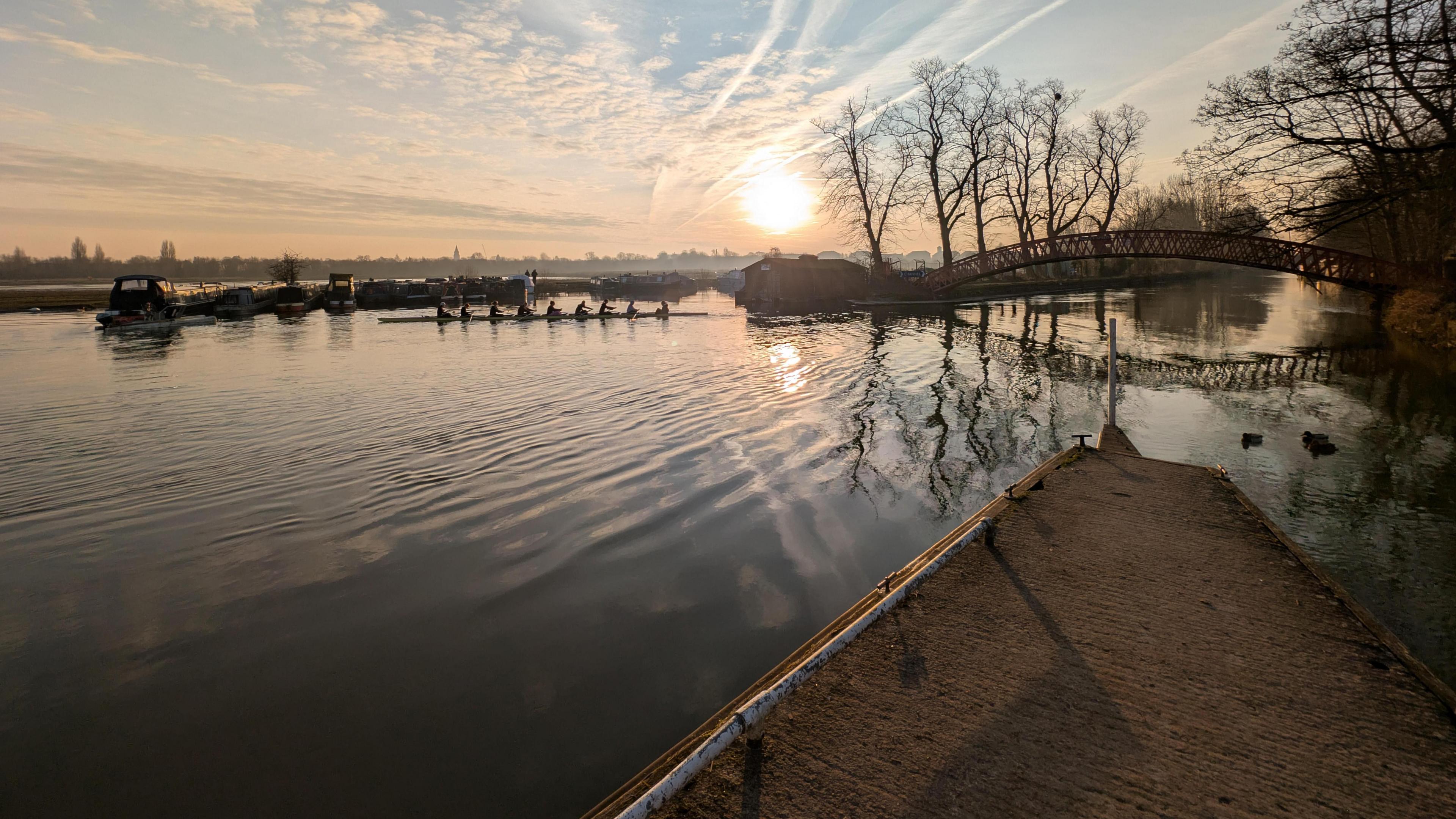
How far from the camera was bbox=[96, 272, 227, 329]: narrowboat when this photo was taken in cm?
3800

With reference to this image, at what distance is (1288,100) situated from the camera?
21906mm

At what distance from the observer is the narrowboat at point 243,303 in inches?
1959

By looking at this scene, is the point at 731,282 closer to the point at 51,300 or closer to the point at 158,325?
the point at 158,325

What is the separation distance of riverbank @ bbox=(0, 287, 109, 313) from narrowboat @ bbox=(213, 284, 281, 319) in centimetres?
1532

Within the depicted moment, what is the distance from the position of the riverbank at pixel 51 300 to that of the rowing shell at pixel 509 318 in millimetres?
37607

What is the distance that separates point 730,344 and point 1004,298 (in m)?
43.6

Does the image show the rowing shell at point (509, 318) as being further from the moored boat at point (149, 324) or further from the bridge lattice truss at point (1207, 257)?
the bridge lattice truss at point (1207, 257)

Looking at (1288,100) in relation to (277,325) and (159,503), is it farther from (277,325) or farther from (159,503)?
(277,325)

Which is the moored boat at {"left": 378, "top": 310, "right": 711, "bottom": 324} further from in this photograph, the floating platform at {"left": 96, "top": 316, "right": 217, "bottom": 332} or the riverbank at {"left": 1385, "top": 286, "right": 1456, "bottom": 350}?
the riverbank at {"left": 1385, "top": 286, "right": 1456, "bottom": 350}

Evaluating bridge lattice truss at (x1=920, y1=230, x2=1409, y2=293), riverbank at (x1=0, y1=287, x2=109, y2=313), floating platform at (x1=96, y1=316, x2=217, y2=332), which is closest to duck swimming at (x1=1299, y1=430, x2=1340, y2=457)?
bridge lattice truss at (x1=920, y1=230, x2=1409, y2=293)

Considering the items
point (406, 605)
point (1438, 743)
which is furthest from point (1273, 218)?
point (406, 605)

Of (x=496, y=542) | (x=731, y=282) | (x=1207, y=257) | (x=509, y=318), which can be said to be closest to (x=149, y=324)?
(x=509, y=318)

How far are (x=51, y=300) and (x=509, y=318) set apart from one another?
62.3m

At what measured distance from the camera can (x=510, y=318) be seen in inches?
1708
